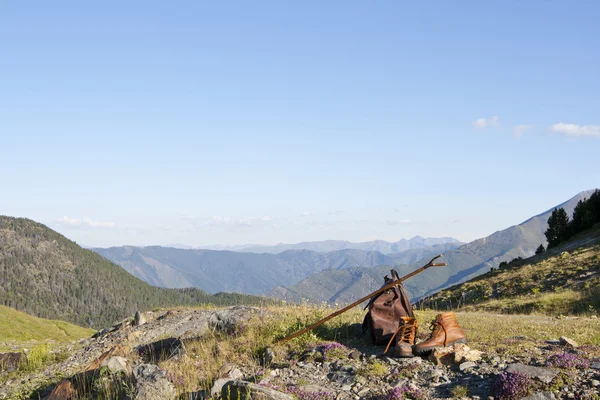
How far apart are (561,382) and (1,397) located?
1146 centimetres

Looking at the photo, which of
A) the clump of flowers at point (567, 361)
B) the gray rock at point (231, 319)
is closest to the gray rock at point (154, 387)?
the gray rock at point (231, 319)

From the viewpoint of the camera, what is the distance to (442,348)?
8.30 m

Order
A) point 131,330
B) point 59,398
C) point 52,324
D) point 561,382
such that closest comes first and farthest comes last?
point 561,382 < point 59,398 < point 131,330 < point 52,324

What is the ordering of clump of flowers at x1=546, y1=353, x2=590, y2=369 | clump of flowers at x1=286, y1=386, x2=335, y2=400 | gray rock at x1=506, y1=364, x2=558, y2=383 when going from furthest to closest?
clump of flowers at x1=546, y1=353, x2=590, y2=369 → clump of flowers at x1=286, y1=386, x2=335, y2=400 → gray rock at x1=506, y1=364, x2=558, y2=383

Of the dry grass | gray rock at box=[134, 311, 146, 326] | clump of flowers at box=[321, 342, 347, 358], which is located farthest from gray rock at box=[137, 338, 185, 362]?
gray rock at box=[134, 311, 146, 326]

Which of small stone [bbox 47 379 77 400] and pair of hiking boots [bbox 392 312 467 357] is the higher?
pair of hiking boots [bbox 392 312 467 357]

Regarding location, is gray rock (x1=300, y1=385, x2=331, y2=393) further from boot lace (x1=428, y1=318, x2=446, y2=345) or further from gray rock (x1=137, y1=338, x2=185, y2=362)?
gray rock (x1=137, y1=338, x2=185, y2=362)

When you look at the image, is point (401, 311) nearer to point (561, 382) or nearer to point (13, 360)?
point (561, 382)

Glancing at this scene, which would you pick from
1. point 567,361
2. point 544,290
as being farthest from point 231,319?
point 544,290

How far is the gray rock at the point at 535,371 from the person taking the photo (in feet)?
22.0

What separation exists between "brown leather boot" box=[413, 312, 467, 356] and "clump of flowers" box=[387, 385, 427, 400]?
5.13 ft

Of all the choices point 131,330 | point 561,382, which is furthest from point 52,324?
point 561,382

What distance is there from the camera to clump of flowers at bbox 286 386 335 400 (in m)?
7.04

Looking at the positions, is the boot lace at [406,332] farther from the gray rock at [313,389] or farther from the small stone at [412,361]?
the gray rock at [313,389]
